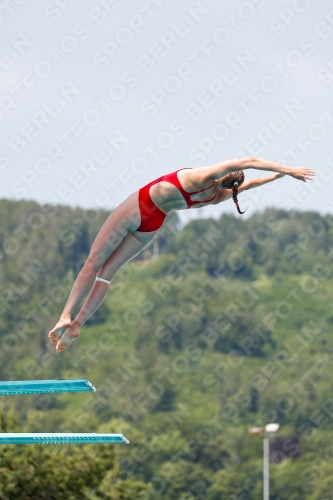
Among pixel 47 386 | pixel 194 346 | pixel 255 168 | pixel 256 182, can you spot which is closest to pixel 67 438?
pixel 47 386

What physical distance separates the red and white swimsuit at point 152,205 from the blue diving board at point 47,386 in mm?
1820

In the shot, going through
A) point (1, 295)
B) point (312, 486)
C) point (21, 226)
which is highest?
point (21, 226)

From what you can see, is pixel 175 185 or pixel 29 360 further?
pixel 29 360

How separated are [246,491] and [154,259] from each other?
53.4 metres

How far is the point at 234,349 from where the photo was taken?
113188 millimetres

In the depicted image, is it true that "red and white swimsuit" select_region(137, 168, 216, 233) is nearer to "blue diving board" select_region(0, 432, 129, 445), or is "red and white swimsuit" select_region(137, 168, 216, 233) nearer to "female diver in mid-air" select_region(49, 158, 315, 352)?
"female diver in mid-air" select_region(49, 158, 315, 352)

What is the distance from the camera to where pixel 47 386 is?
371 inches

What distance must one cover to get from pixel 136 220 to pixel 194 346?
105 meters

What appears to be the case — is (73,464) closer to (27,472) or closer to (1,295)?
(27,472)

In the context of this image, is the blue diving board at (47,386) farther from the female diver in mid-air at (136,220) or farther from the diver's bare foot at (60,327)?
the diver's bare foot at (60,327)

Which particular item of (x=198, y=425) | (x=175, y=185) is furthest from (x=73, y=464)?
(x=198, y=425)

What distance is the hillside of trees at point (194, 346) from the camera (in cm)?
8312

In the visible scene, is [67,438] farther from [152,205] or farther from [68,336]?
[152,205]

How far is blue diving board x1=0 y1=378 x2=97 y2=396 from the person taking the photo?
910cm
